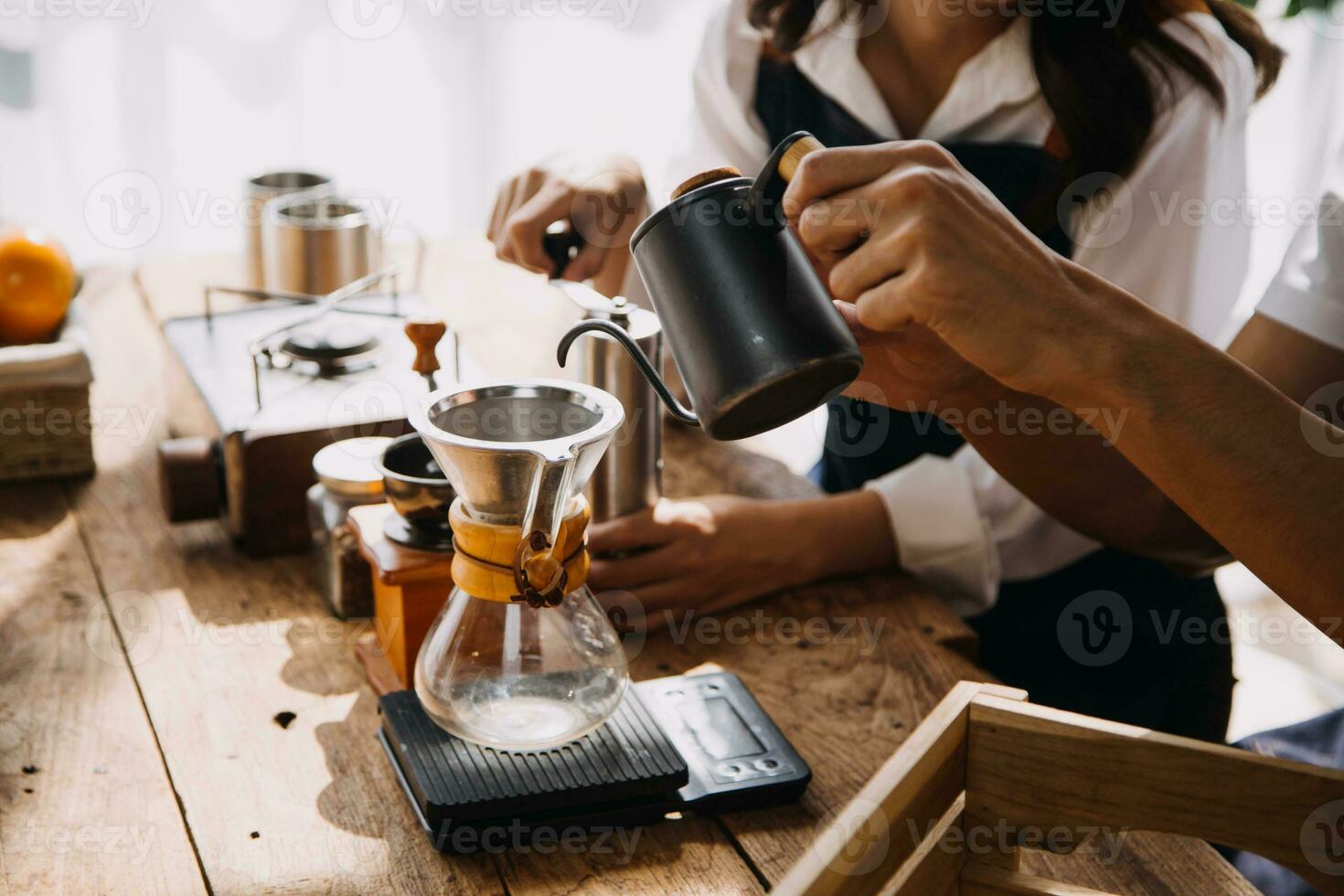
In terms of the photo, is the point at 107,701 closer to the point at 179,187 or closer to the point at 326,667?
the point at 326,667

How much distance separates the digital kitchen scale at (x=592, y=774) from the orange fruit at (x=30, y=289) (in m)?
0.77

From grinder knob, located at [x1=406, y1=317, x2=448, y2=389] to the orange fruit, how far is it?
0.57 metres

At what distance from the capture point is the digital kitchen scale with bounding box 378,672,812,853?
0.84 m

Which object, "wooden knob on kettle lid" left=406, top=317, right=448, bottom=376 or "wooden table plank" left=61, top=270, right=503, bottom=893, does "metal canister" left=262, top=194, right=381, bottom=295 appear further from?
"wooden knob on kettle lid" left=406, top=317, right=448, bottom=376

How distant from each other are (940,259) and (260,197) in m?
1.13

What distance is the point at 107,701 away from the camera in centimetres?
101

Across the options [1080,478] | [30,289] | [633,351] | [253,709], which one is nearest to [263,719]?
[253,709]

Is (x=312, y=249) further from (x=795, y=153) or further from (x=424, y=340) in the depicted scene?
(x=795, y=153)

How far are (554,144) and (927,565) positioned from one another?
87.9 inches

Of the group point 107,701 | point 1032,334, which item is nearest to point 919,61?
point 1032,334

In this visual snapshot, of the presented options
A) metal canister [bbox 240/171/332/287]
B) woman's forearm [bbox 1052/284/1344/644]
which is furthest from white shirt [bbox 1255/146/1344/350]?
metal canister [bbox 240/171/332/287]

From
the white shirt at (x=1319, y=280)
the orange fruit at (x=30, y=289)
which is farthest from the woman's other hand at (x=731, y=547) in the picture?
the orange fruit at (x=30, y=289)

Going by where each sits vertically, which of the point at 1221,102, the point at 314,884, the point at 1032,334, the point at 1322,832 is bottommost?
the point at 314,884

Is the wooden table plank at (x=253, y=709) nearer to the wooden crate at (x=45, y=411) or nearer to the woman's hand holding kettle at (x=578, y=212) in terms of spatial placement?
the wooden crate at (x=45, y=411)
